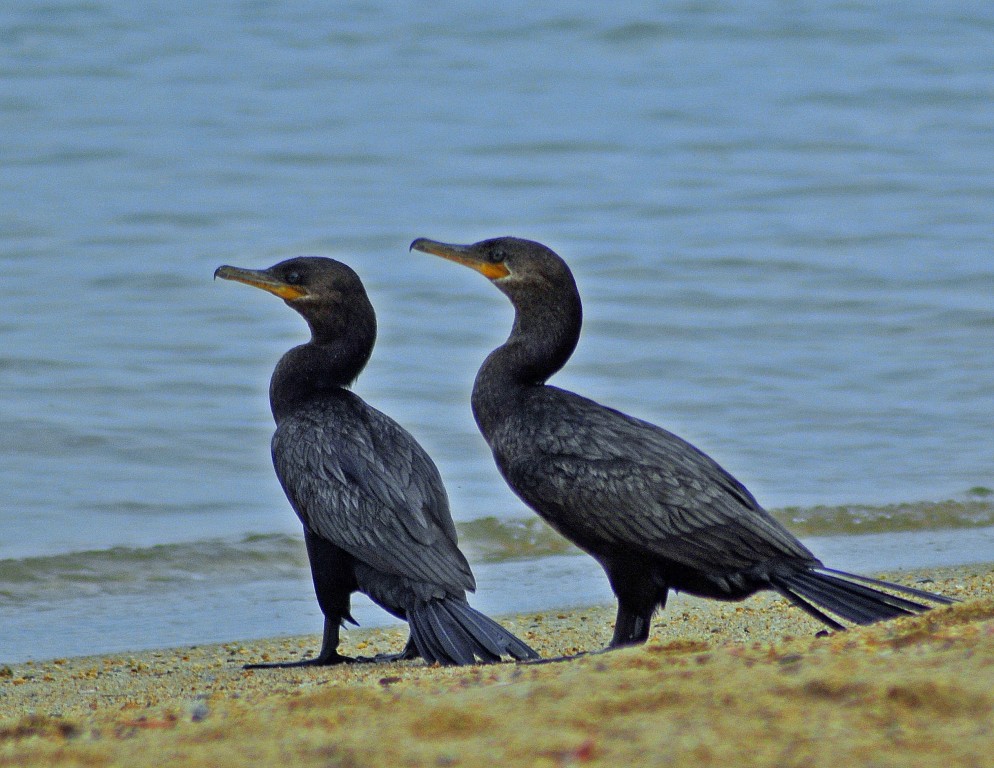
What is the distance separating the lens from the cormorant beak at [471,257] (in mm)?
6094

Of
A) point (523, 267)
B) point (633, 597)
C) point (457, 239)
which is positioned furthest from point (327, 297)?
point (457, 239)

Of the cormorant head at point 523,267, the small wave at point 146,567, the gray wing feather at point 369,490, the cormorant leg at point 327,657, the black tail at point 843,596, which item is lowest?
the small wave at point 146,567

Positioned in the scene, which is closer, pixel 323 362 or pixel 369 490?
pixel 369 490

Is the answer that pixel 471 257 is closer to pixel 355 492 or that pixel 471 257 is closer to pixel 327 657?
pixel 355 492

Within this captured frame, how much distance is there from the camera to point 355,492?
5648 mm

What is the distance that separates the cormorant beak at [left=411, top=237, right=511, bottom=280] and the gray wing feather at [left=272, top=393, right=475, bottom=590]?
64 centimetres

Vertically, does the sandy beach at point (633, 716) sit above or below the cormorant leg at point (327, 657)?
above

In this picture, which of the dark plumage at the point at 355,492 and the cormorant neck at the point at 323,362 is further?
the cormorant neck at the point at 323,362

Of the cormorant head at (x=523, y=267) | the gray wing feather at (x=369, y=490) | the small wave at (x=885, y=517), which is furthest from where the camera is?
the small wave at (x=885, y=517)

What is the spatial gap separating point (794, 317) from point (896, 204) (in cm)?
346

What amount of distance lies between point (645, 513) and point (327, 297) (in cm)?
166

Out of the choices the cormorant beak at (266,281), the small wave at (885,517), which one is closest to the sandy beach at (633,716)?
the cormorant beak at (266,281)

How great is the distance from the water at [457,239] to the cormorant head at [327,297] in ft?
4.05

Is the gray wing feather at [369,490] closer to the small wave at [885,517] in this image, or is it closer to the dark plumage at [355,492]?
the dark plumage at [355,492]
